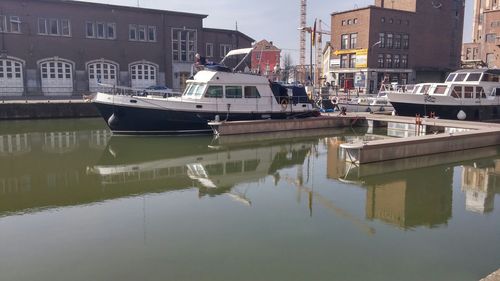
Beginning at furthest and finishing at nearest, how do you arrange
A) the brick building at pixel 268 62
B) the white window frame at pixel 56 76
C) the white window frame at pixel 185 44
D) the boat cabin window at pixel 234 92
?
1. the white window frame at pixel 185 44
2. the white window frame at pixel 56 76
3. the brick building at pixel 268 62
4. the boat cabin window at pixel 234 92

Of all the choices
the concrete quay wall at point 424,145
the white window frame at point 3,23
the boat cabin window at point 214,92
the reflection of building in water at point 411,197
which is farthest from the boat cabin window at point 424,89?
the white window frame at point 3,23

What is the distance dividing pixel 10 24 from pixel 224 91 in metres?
23.1

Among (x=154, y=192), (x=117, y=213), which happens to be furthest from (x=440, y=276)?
(x=154, y=192)

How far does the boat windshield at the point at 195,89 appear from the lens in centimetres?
1920

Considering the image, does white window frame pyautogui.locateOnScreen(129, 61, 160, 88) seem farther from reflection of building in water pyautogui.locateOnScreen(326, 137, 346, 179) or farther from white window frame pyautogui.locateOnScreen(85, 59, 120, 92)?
reflection of building in water pyautogui.locateOnScreen(326, 137, 346, 179)

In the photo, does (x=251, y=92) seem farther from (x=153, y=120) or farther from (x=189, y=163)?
(x=189, y=163)

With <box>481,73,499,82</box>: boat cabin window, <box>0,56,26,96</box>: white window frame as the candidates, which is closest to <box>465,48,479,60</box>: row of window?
<box>481,73,499,82</box>: boat cabin window

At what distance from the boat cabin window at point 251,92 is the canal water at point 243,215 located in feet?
12.8

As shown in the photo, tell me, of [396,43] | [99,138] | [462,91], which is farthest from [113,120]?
[396,43]

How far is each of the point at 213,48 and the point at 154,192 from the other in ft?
115

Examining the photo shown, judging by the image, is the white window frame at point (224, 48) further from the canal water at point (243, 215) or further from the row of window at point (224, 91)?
the canal water at point (243, 215)

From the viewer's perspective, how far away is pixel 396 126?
854 inches

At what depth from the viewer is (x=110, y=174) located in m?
13.0

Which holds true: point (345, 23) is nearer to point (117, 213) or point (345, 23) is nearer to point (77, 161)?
point (77, 161)
